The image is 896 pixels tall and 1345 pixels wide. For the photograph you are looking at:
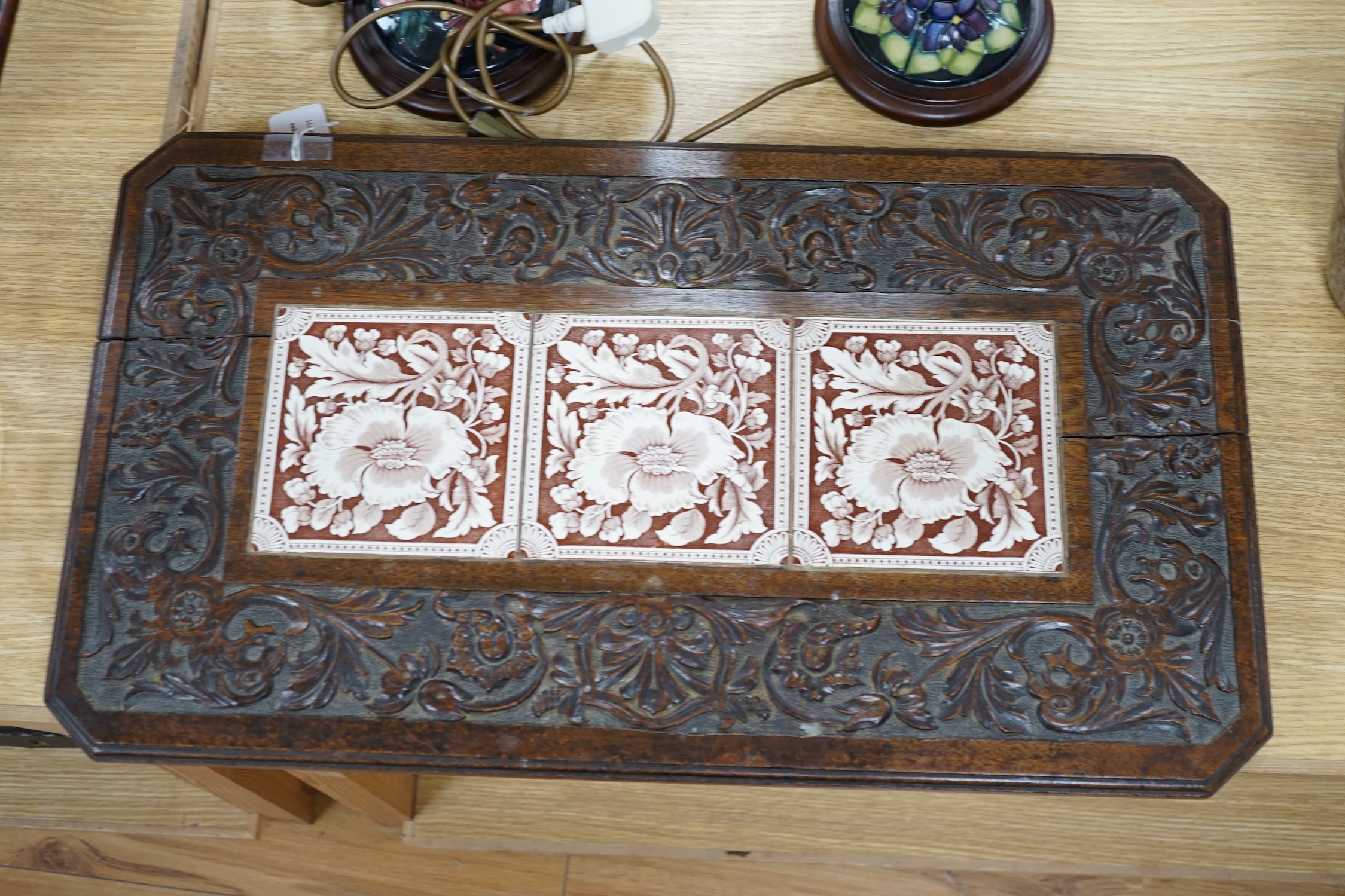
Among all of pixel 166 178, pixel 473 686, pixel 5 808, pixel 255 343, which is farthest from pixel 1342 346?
pixel 5 808

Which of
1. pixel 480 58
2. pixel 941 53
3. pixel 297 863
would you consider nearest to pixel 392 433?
pixel 480 58

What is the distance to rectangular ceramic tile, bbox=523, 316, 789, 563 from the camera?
0.83m

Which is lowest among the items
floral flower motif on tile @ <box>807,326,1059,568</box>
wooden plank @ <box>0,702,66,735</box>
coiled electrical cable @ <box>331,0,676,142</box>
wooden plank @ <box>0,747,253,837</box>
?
wooden plank @ <box>0,747,253,837</box>

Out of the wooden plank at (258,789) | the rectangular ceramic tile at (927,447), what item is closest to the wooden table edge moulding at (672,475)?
the rectangular ceramic tile at (927,447)

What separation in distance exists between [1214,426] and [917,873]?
72 cm

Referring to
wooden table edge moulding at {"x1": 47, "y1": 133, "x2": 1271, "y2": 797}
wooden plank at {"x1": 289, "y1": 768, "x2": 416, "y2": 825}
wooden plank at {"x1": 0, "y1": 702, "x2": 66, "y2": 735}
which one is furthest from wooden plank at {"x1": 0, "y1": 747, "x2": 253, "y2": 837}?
wooden table edge moulding at {"x1": 47, "y1": 133, "x2": 1271, "y2": 797}

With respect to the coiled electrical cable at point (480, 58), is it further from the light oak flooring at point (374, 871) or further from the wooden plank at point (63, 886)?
the wooden plank at point (63, 886)

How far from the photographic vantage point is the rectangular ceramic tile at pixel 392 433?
84 centimetres

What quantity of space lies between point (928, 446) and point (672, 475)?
22cm

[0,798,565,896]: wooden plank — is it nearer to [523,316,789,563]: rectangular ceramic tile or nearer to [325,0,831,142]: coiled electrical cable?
[523,316,789,563]: rectangular ceramic tile

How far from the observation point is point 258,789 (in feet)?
3.67

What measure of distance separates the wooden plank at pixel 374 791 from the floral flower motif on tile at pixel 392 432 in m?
0.27

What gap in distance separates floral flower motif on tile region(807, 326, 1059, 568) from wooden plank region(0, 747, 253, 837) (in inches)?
36.6

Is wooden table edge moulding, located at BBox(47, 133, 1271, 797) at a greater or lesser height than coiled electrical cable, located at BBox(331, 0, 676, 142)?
lesser
